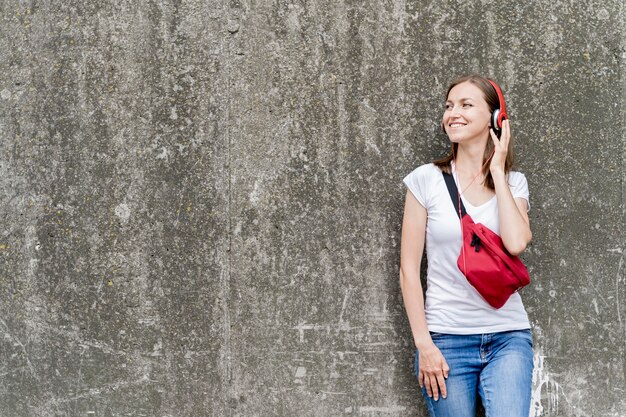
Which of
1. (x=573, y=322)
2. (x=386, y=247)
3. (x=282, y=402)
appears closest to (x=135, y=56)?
(x=386, y=247)

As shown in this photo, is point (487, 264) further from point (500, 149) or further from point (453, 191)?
point (500, 149)

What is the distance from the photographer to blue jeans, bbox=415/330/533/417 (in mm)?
3031

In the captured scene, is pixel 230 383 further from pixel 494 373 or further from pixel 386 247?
pixel 494 373

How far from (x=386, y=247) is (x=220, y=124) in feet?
3.91

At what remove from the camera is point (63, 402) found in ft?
12.6

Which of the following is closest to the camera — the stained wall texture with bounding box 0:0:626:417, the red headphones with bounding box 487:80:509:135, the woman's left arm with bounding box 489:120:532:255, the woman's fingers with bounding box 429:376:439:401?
the woman's left arm with bounding box 489:120:532:255

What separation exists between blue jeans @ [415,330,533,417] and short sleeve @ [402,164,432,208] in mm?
671

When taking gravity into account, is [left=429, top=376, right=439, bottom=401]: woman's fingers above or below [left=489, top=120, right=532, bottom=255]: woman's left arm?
below

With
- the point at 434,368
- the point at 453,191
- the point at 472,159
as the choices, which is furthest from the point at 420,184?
the point at 434,368

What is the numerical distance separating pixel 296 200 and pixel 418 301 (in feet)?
3.23

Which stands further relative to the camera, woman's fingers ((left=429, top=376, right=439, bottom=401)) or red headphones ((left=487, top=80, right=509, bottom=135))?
red headphones ((left=487, top=80, right=509, bottom=135))

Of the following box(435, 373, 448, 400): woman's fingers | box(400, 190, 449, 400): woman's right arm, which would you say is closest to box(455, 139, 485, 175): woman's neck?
box(400, 190, 449, 400): woman's right arm

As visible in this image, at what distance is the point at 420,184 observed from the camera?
3.33 meters

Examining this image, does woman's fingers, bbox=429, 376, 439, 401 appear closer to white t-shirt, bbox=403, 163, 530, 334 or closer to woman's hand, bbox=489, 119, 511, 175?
white t-shirt, bbox=403, 163, 530, 334
